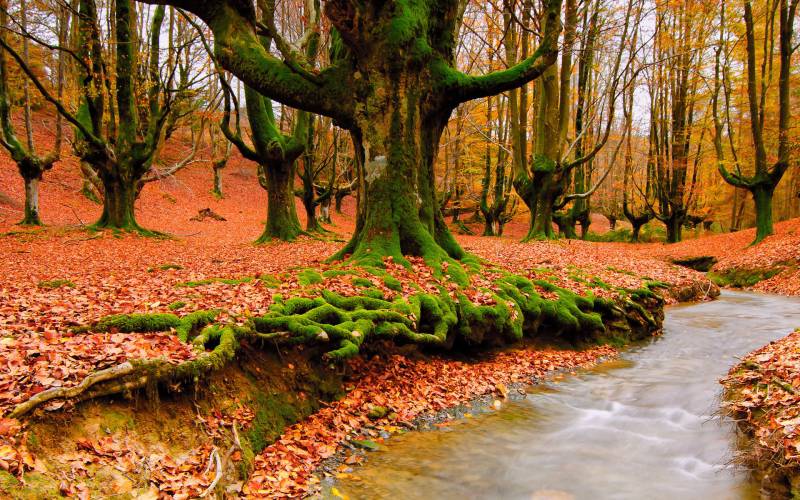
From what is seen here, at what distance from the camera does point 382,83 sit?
7758 mm

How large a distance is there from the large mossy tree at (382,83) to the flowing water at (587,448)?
3301 mm

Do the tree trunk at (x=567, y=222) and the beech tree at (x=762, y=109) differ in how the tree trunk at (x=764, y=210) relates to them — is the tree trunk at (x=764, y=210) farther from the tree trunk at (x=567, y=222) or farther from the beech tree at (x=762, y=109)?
the tree trunk at (x=567, y=222)

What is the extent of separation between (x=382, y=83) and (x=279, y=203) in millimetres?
8959

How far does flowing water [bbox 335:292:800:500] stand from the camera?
383 centimetres

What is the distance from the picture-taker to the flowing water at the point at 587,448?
12.6 ft

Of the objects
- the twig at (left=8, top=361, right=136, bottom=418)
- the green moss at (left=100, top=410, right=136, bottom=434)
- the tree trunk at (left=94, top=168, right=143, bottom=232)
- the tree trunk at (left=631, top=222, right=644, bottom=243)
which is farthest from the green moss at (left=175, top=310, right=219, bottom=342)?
the tree trunk at (left=631, top=222, right=644, bottom=243)

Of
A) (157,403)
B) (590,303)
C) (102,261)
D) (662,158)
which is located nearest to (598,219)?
(662,158)

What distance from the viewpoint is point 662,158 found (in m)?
23.9

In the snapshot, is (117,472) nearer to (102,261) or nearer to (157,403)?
(157,403)

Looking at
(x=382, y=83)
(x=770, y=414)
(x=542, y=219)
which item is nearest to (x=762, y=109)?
(x=542, y=219)

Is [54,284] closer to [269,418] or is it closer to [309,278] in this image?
[309,278]

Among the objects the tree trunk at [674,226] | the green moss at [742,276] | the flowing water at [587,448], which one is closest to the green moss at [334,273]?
the flowing water at [587,448]

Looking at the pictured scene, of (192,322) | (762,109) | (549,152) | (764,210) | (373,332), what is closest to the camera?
(192,322)

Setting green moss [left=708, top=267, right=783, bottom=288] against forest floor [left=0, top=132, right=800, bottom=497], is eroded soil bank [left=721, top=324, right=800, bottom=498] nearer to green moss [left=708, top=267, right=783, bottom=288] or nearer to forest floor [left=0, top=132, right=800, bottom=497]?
forest floor [left=0, top=132, right=800, bottom=497]
